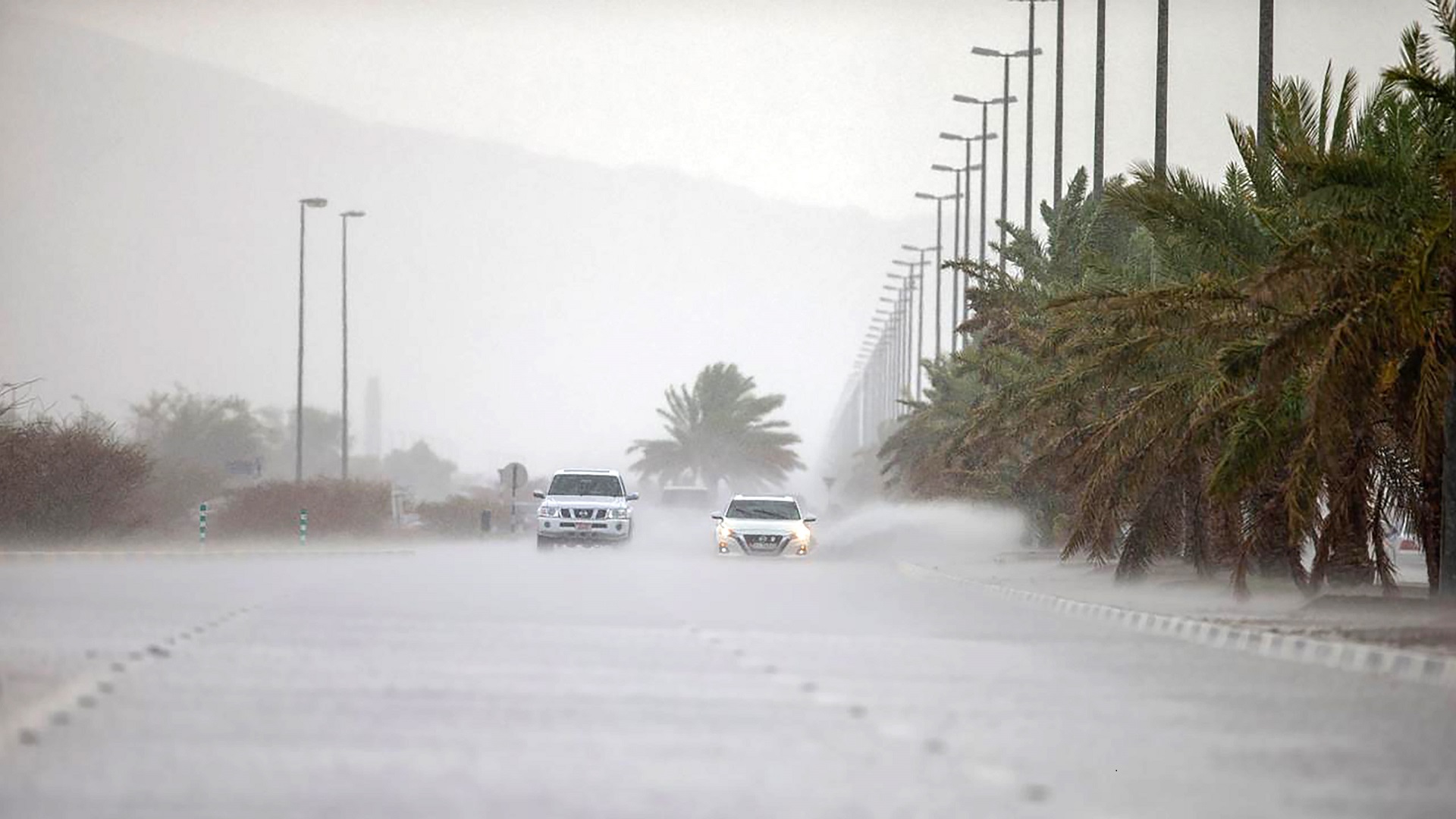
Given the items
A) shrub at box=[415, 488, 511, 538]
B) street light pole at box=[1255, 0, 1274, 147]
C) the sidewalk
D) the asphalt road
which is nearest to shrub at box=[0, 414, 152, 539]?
the sidewalk

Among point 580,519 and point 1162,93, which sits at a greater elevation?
point 1162,93

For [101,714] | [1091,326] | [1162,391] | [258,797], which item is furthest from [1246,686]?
[1091,326]

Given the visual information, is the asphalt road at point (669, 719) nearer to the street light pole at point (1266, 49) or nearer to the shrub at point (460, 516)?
the street light pole at point (1266, 49)

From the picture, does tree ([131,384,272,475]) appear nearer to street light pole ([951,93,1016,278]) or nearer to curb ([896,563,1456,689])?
street light pole ([951,93,1016,278])

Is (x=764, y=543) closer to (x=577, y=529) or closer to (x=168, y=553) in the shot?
(x=577, y=529)

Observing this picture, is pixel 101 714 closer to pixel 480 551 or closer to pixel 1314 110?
pixel 1314 110

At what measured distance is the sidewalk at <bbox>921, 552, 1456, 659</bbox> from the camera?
76.1ft

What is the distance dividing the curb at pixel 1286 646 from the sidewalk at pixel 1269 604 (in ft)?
0.80

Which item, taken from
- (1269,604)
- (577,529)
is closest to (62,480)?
(577,529)

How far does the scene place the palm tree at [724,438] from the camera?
134000mm

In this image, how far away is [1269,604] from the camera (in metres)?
30.2

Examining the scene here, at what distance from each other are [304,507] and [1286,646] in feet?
163

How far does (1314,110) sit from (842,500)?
118 m

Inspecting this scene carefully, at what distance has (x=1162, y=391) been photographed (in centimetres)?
3092
